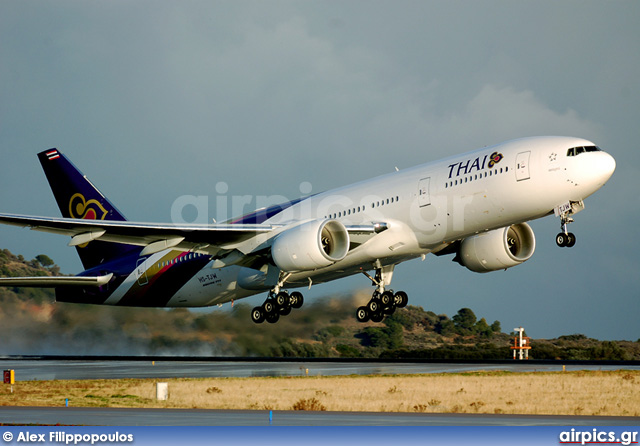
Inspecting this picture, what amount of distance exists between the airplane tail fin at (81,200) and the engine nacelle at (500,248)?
1776 cm

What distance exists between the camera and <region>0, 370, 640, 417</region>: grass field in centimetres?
2962

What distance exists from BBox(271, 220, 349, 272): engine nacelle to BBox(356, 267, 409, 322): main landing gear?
15.3 feet

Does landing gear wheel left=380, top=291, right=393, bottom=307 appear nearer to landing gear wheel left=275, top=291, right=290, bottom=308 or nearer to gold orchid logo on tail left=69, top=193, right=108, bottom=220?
landing gear wheel left=275, top=291, right=290, bottom=308

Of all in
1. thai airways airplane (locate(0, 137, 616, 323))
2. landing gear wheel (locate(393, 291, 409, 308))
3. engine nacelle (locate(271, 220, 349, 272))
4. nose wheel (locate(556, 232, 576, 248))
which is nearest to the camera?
thai airways airplane (locate(0, 137, 616, 323))

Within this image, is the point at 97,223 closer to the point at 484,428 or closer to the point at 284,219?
the point at 284,219

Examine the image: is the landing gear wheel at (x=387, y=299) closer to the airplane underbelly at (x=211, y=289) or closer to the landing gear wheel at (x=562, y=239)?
the airplane underbelly at (x=211, y=289)

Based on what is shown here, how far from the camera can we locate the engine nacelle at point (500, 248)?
38781 millimetres

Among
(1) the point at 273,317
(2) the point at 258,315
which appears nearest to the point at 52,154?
(2) the point at 258,315

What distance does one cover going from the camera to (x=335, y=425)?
813 inches

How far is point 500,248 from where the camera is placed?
3875 cm

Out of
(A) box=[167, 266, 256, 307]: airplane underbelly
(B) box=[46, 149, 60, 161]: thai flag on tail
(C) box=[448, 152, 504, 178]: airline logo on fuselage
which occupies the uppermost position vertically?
(B) box=[46, 149, 60, 161]: thai flag on tail

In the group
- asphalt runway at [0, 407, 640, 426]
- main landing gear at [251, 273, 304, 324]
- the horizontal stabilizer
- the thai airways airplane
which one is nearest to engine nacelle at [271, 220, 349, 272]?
the thai airways airplane

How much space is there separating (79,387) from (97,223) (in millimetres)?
6546

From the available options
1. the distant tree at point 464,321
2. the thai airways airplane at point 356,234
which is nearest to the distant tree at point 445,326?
the distant tree at point 464,321
